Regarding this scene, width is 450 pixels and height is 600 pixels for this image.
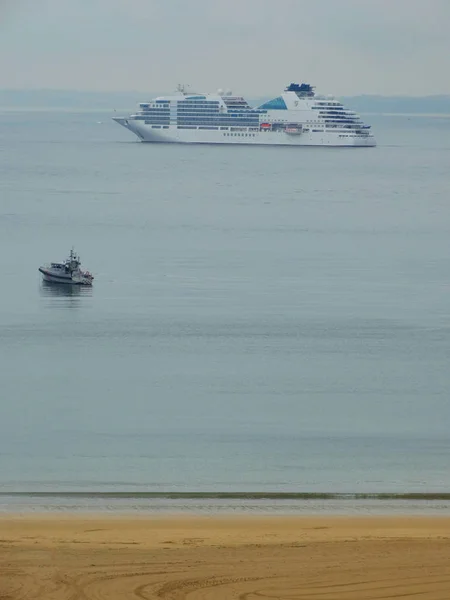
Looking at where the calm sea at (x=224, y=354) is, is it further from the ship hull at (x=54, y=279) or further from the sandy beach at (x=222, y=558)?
the sandy beach at (x=222, y=558)

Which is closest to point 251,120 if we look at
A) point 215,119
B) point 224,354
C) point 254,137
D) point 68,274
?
point 254,137

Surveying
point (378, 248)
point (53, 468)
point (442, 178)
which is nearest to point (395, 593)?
point (53, 468)

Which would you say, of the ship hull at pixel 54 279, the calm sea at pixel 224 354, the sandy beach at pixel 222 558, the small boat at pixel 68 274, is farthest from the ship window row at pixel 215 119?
the sandy beach at pixel 222 558

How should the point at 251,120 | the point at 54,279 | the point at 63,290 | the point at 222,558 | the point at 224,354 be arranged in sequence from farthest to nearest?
the point at 251,120, the point at 54,279, the point at 63,290, the point at 224,354, the point at 222,558

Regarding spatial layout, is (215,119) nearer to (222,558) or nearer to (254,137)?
(254,137)

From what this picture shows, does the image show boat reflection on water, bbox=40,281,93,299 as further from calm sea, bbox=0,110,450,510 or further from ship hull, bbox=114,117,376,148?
ship hull, bbox=114,117,376,148

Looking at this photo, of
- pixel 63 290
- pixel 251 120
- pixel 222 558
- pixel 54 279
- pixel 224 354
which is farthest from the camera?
pixel 251 120

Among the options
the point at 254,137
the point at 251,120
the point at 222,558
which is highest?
the point at 251,120

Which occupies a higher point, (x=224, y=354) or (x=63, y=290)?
(x=63, y=290)
